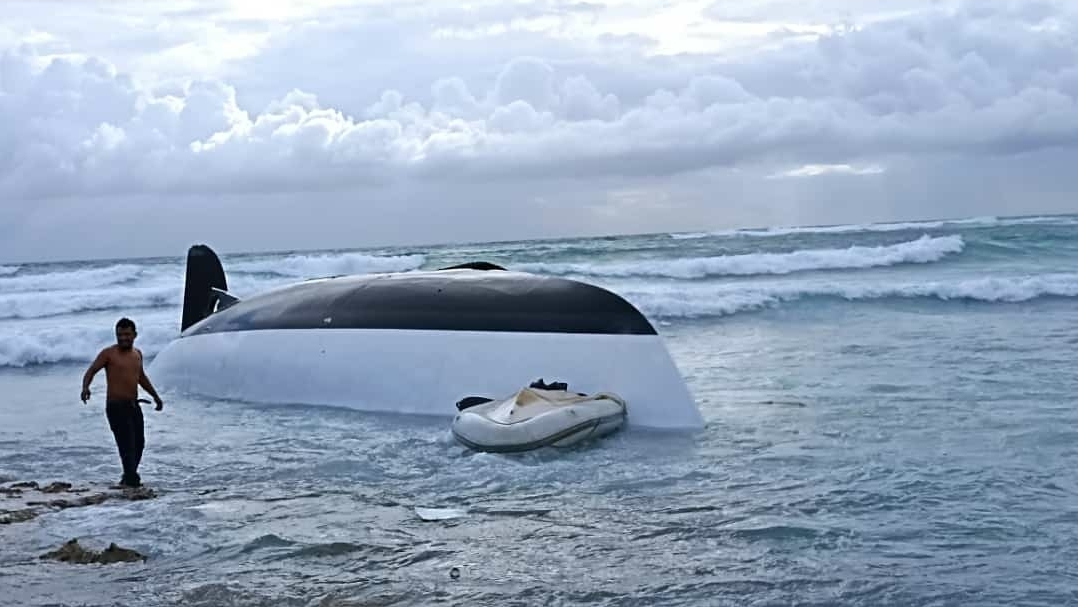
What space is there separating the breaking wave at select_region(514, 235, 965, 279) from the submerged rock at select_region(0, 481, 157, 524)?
1055 inches

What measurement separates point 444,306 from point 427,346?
479mm

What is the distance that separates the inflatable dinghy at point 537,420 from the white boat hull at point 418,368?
427 mm

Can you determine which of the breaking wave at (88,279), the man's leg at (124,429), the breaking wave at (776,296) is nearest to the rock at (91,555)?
the man's leg at (124,429)

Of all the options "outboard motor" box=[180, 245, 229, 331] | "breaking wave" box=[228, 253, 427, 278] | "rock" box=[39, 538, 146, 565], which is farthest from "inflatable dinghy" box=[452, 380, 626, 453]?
"breaking wave" box=[228, 253, 427, 278]

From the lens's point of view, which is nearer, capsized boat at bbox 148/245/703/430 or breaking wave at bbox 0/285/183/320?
capsized boat at bbox 148/245/703/430

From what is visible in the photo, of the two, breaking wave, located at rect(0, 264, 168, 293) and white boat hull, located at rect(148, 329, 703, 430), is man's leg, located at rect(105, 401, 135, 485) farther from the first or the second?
breaking wave, located at rect(0, 264, 168, 293)

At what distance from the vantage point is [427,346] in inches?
445

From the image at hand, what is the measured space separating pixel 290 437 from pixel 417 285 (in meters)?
2.54

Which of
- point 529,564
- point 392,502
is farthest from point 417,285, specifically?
point 529,564

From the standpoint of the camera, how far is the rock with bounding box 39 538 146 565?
6.23 m

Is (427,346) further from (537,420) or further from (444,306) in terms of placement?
(537,420)

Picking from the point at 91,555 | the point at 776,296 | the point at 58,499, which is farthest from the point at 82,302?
the point at 91,555

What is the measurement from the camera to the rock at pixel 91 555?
20.5 ft

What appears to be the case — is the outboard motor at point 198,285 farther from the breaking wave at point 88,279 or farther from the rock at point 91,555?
the breaking wave at point 88,279
